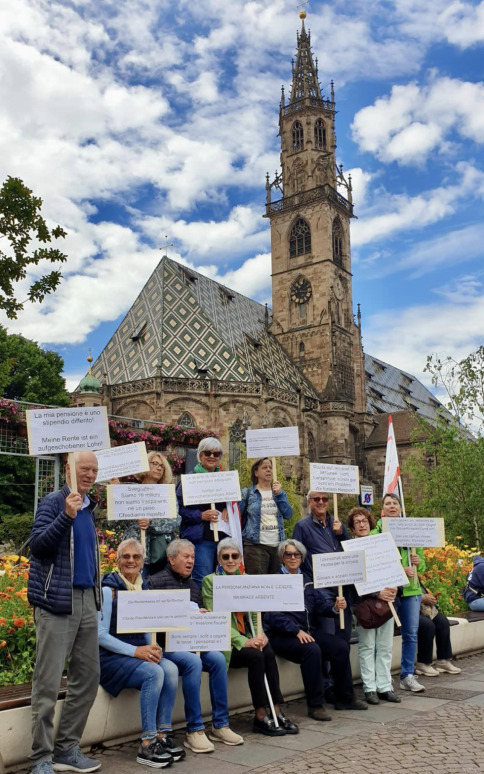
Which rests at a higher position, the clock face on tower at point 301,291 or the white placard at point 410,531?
the clock face on tower at point 301,291

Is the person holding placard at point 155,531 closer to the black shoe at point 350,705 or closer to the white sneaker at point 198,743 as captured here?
the white sneaker at point 198,743

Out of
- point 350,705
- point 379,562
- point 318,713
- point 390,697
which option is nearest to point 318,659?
point 318,713

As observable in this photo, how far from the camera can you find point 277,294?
49.1m

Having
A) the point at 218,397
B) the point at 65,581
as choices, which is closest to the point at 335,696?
the point at 65,581

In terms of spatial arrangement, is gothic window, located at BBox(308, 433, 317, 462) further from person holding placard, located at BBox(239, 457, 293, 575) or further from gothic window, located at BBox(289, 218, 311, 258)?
person holding placard, located at BBox(239, 457, 293, 575)

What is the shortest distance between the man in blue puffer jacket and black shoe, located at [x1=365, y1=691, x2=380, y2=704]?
9.62 feet

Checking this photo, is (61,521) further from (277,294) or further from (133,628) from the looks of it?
(277,294)

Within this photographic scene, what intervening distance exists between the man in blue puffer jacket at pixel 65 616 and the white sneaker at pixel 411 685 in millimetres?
3606

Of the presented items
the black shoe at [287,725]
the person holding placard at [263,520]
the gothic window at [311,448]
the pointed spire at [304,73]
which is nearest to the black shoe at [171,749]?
the black shoe at [287,725]

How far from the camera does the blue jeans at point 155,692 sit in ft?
17.1

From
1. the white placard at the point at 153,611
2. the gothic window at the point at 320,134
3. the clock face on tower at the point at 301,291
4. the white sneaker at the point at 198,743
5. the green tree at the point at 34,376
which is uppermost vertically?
the gothic window at the point at 320,134

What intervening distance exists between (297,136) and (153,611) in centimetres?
4887

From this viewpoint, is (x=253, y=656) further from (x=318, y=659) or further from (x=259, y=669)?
(x=318, y=659)

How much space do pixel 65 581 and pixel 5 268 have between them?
22.5ft
